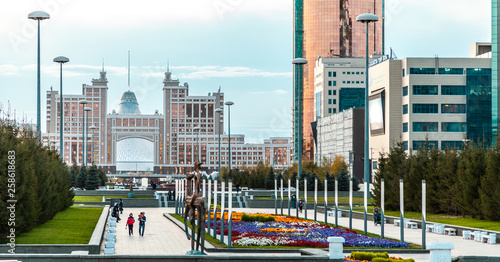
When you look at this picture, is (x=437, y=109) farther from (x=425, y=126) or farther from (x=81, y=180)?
(x=81, y=180)

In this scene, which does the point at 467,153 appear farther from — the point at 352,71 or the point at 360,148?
the point at 352,71

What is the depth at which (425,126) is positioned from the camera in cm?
11794

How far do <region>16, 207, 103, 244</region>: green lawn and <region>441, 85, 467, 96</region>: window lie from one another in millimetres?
84132

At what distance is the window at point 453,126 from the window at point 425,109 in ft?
9.16

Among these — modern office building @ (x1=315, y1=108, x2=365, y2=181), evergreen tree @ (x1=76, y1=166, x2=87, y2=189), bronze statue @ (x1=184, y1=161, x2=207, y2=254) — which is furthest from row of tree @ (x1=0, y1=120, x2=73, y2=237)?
modern office building @ (x1=315, y1=108, x2=365, y2=181)

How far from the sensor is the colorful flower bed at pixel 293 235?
31.3 meters

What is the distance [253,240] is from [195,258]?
893 centimetres

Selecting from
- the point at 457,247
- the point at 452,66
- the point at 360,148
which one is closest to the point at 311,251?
the point at 457,247

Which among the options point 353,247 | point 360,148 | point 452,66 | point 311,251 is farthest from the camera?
point 360,148

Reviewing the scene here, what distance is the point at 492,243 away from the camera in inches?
1323

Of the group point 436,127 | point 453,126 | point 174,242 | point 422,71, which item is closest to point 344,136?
point 436,127

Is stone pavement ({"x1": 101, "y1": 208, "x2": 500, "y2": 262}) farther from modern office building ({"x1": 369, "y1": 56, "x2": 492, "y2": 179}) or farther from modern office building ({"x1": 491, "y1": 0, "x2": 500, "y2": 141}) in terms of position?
modern office building ({"x1": 369, "y1": 56, "x2": 492, "y2": 179})

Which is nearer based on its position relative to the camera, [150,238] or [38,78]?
[150,238]

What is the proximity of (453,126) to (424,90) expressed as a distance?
25.7 ft
